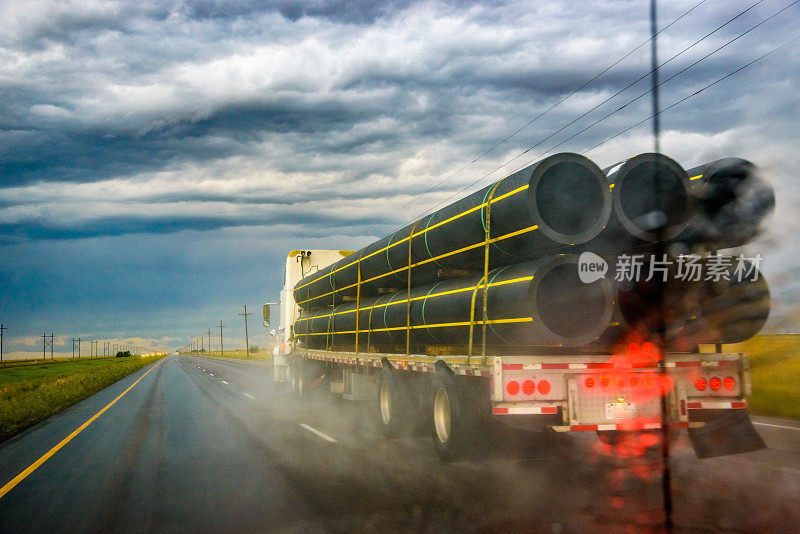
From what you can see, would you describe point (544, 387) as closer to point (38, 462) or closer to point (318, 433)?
point (318, 433)

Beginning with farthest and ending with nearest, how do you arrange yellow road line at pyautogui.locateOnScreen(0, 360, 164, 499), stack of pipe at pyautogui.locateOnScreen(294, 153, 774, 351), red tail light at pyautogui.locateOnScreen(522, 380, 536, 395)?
yellow road line at pyautogui.locateOnScreen(0, 360, 164, 499) < red tail light at pyautogui.locateOnScreen(522, 380, 536, 395) < stack of pipe at pyautogui.locateOnScreen(294, 153, 774, 351)

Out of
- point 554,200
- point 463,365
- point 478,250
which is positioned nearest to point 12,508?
point 463,365

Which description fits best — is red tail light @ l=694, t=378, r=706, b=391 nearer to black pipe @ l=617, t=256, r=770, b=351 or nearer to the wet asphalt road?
black pipe @ l=617, t=256, r=770, b=351

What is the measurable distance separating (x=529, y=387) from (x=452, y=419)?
1211 mm

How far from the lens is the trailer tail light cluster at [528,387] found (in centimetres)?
691

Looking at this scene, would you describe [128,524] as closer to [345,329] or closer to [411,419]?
[411,419]

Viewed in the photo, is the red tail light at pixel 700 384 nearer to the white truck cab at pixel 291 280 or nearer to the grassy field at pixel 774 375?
the grassy field at pixel 774 375

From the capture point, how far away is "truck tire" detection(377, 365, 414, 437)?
10250 mm

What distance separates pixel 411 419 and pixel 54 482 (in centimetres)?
481

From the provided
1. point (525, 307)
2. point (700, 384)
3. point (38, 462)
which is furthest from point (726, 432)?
point (38, 462)

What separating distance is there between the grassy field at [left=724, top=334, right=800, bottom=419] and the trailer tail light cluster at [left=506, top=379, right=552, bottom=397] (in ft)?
8.68

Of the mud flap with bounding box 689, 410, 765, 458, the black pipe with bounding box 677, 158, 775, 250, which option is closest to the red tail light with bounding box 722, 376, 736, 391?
the mud flap with bounding box 689, 410, 765, 458

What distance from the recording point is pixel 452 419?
7758mm

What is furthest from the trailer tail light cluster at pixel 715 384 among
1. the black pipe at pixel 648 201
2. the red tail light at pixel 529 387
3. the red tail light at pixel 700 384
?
the red tail light at pixel 529 387
